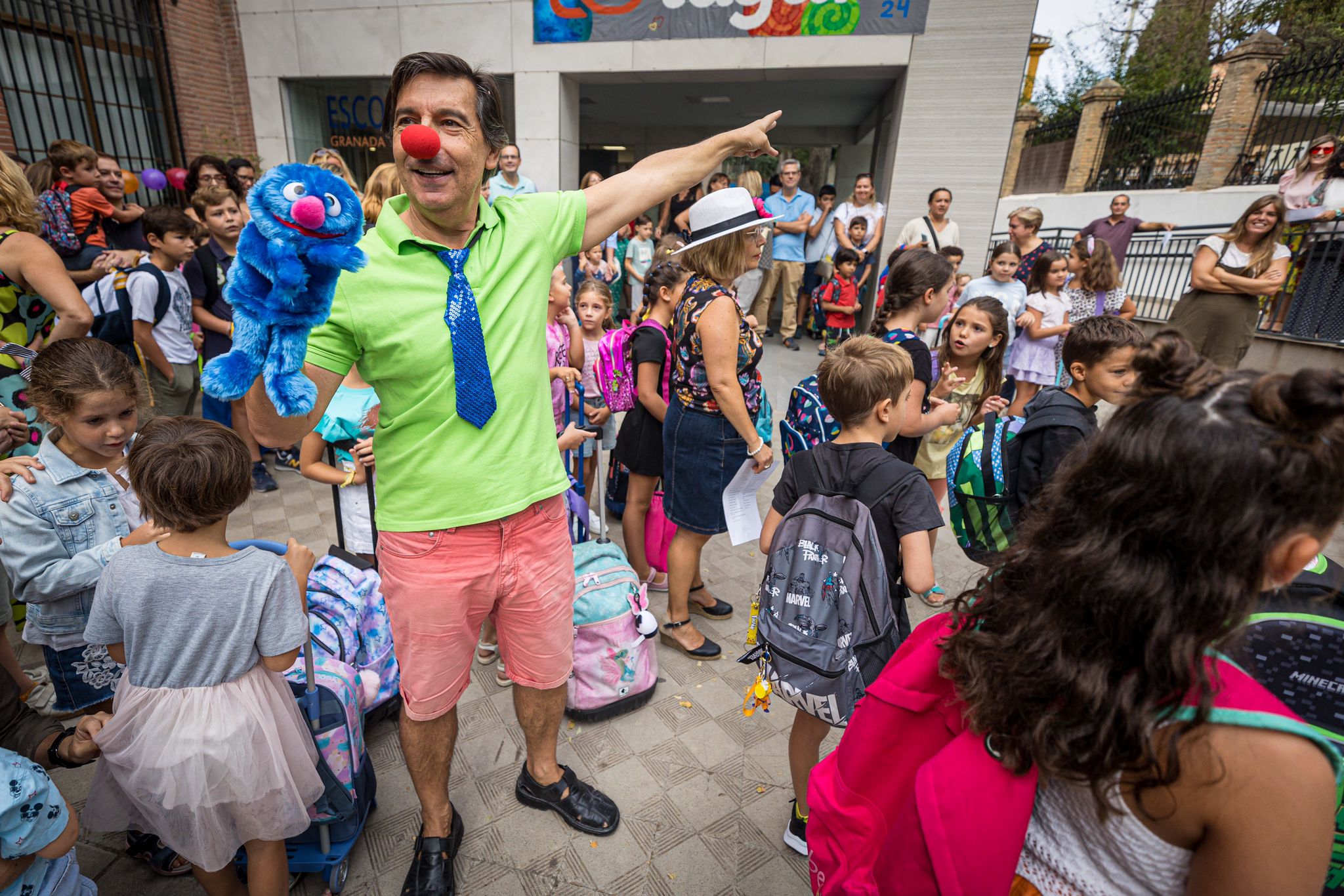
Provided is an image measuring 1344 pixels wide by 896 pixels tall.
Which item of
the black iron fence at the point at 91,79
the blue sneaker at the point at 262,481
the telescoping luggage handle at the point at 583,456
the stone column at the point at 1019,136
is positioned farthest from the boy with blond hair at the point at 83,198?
the stone column at the point at 1019,136

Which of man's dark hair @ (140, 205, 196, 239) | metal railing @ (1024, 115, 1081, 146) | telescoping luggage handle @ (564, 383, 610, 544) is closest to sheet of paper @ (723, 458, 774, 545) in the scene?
telescoping luggage handle @ (564, 383, 610, 544)

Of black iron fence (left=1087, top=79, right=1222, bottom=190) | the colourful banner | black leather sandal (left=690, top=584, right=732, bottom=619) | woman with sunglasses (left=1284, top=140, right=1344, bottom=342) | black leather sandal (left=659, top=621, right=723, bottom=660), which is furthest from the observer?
black iron fence (left=1087, top=79, right=1222, bottom=190)

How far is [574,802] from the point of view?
2.23 m

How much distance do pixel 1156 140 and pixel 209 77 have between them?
59.5ft

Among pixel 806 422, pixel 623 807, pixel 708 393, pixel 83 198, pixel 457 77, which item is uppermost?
pixel 457 77

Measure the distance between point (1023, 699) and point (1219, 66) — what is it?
17340mm

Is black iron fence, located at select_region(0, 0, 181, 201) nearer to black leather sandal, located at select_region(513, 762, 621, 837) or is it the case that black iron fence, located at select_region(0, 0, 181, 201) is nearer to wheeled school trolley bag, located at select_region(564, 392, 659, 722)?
wheeled school trolley bag, located at select_region(564, 392, 659, 722)

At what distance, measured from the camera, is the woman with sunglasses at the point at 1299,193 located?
6.92 meters

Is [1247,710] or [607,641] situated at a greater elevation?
[1247,710]

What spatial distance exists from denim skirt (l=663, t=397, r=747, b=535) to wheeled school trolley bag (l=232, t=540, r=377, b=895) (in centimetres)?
148

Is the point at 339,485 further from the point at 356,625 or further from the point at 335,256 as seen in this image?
the point at 335,256

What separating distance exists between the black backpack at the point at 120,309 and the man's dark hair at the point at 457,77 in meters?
2.96

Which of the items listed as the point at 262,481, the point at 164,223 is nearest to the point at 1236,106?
the point at 164,223

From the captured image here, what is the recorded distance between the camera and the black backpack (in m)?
3.67
